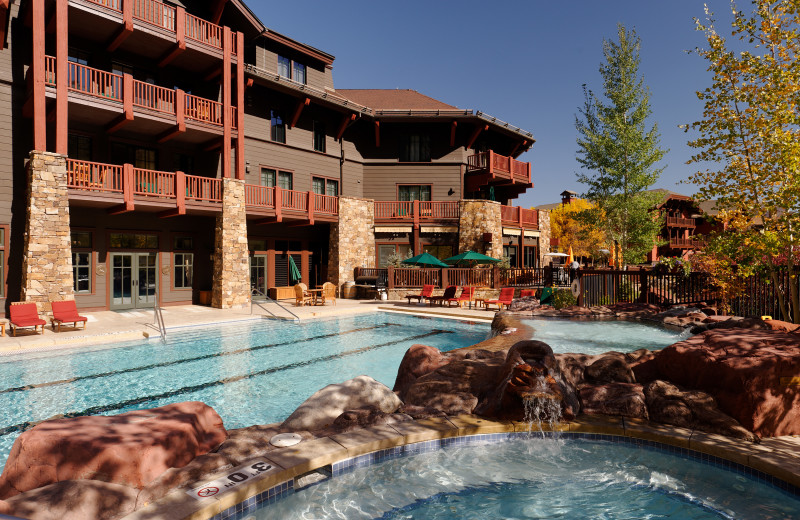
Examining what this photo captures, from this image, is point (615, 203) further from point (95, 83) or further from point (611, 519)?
point (95, 83)

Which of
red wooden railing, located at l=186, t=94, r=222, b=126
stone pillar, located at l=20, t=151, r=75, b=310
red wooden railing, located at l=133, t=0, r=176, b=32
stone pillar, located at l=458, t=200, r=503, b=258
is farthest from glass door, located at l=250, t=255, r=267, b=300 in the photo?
stone pillar, located at l=458, t=200, r=503, b=258

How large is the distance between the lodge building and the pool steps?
34.0ft

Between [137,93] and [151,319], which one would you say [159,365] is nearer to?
[151,319]

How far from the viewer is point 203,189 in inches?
680

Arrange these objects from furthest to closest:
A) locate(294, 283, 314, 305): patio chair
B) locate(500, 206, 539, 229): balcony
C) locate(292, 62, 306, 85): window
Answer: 1. locate(500, 206, 539, 229): balcony
2. locate(292, 62, 306, 85): window
3. locate(294, 283, 314, 305): patio chair

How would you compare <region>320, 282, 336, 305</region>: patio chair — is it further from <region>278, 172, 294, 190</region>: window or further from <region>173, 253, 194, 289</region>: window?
<region>278, 172, 294, 190</region>: window

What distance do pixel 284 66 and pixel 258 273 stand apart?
11.0m

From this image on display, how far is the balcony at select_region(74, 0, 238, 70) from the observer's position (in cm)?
1455

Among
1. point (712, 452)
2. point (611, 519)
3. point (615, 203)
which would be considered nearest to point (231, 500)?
point (611, 519)

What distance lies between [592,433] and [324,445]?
3.05m

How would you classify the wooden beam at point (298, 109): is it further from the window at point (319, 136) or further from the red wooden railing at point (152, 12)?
the red wooden railing at point (152, 12)

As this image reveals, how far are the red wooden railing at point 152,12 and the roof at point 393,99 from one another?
11914 millimetres

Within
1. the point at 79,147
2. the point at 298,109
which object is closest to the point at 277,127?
the point at 298,109

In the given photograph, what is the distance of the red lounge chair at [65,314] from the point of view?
11.7 meters
